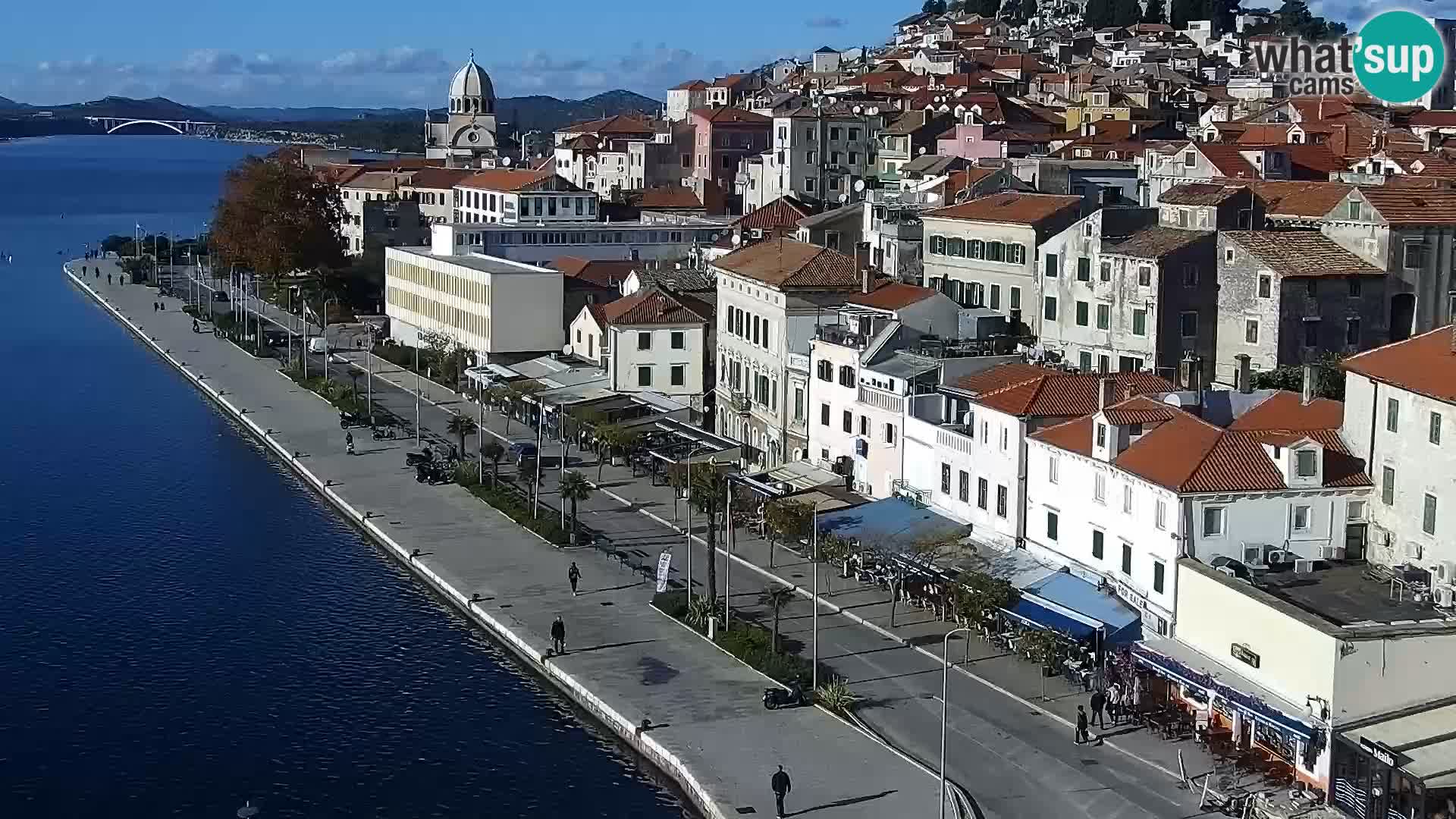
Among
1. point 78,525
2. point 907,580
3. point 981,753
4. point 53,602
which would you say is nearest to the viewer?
point 981,753

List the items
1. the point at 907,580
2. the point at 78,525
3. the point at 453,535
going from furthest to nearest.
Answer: the point at 78,525
the point at 453,535
the point at 907,580

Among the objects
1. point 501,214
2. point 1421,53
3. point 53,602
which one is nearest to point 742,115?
point 501,214

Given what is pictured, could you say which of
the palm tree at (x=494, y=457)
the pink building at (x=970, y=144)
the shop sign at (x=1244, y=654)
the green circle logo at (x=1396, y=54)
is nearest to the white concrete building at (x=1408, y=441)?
the shop sign at (x=1244, y=654)

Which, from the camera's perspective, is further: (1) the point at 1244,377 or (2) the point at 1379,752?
(1) the point at 1244,377

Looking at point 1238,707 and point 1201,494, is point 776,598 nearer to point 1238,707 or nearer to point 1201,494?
point 1201,494

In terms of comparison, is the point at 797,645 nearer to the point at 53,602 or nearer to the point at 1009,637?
the point at 1009,637

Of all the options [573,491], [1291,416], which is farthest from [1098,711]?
[573,491]

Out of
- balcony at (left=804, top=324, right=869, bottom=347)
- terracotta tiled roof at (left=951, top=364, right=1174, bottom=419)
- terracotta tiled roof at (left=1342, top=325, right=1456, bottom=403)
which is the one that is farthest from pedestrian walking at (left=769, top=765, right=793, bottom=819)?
balcony at (left=804, top=324, right=869, bottom=347)
